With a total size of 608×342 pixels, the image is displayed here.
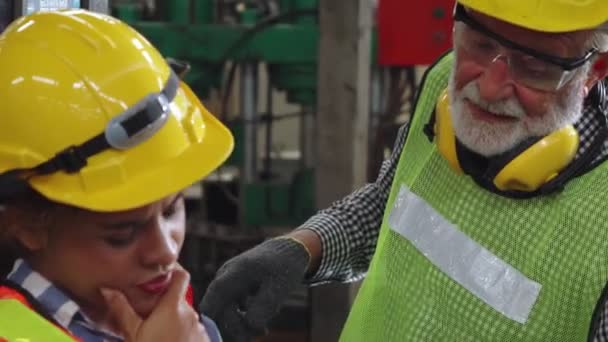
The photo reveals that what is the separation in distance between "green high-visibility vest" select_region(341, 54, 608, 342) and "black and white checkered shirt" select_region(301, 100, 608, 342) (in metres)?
0.09

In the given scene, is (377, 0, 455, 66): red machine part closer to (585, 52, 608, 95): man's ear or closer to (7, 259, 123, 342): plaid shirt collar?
(585, 52, 608, 95): man's ear

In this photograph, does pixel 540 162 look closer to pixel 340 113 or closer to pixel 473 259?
pixel 473 259

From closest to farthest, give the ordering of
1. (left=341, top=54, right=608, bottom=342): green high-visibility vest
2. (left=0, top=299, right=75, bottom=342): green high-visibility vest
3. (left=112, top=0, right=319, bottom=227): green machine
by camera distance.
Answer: (left=0, top=299, right=75, bottom=342): green high-visibility vest < (left=341, top=54, right=608, bottom=342): green high-visibility vest < (left=112, top=0, right=319, bottom=227): green machine

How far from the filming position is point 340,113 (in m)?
3.37

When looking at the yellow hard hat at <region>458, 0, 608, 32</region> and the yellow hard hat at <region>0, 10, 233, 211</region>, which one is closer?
the yellow hard hat at <region>0, 10, 233, 211</region>

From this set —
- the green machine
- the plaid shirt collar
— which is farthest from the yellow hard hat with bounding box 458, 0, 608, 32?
the green machine

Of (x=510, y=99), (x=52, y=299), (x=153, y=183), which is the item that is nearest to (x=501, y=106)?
(x=510, y=99)

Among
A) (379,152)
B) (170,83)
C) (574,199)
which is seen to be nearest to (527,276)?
(574,199)

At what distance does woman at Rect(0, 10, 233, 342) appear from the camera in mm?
1101

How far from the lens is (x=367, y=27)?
11.0 ft

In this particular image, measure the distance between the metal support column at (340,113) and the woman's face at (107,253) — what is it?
224 cm

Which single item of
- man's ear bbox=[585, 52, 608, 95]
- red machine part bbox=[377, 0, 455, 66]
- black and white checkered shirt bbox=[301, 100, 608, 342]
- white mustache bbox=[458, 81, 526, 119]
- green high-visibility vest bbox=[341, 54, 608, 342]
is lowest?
red machine part bbox=[377, 0, 455, 66]

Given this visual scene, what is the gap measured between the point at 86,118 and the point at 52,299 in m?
0.20

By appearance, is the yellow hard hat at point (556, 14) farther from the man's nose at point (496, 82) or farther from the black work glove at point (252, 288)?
the black work glove at point (252, 288)
